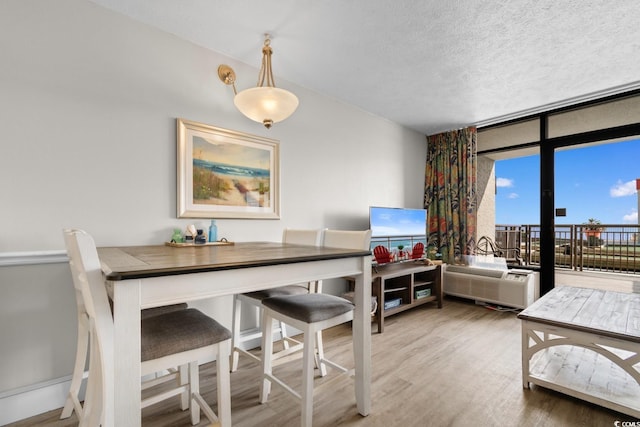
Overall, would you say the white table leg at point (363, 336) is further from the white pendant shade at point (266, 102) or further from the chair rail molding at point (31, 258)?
the chair rail molding at point (31, 258)

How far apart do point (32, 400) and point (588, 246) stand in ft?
17.2

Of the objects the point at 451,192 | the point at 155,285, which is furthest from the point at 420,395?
the point at 451,192

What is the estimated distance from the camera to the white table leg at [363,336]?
157 cm

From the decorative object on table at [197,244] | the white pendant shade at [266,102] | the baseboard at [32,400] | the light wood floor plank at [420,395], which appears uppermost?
the white pendant shade at [266,102]

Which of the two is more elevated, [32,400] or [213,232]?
[213,232]

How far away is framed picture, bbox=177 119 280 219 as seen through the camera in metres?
2.16

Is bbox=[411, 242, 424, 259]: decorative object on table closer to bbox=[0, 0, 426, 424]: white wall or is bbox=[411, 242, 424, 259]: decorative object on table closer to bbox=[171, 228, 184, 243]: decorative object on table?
bbox=[0, 0, 426, 424]: white wall

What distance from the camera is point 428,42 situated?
7.15 ft

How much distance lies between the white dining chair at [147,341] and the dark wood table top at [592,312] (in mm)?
1823

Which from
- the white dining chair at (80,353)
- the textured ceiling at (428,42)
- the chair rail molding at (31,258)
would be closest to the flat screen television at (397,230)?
the textured ceiling at (428,42)

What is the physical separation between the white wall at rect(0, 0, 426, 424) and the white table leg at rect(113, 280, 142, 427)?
1205mm

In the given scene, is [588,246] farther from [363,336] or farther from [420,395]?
[363,336]

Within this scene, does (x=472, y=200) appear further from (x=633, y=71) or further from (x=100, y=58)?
(x=100, y=58)

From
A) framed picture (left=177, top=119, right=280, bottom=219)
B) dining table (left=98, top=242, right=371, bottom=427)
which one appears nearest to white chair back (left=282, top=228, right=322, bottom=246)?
framed picture (left=177, top=119, right=280, bottom=219)
